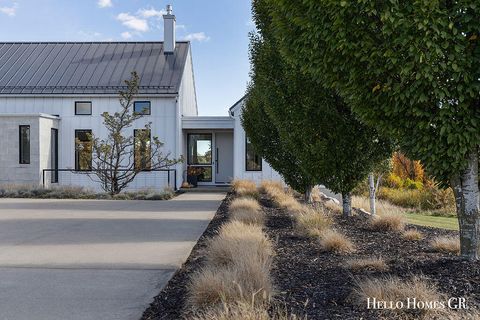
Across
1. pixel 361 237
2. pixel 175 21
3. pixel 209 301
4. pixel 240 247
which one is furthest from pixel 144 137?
pixel 209 301

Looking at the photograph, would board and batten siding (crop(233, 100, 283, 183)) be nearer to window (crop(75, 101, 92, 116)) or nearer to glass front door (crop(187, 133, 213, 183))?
glass front door (crop(187, 133, 213, 183))

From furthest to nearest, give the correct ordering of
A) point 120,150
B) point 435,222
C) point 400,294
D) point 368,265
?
point 120,150
point 435,222
point 368,265
point 400,294

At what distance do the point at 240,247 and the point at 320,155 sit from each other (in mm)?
3280

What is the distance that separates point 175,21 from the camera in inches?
931

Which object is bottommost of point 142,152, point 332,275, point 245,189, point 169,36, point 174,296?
point 174,296

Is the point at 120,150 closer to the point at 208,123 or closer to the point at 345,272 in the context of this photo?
the point at 208,123

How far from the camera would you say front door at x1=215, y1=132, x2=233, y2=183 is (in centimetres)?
2288

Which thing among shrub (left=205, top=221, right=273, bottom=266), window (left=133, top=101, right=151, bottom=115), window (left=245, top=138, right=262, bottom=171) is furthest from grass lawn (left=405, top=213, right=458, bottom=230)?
window (left=133, top=101, right=151, bottom=115)

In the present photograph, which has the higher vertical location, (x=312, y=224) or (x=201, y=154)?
(x=201, y=154)

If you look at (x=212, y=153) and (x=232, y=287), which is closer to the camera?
(x=232, y=287)

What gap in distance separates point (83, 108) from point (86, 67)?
9.20 feet

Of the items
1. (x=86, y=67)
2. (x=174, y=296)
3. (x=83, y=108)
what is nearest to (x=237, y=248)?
(x=174, y=296)

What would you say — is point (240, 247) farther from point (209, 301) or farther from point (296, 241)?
point (296, 241)

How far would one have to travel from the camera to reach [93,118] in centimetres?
2042
